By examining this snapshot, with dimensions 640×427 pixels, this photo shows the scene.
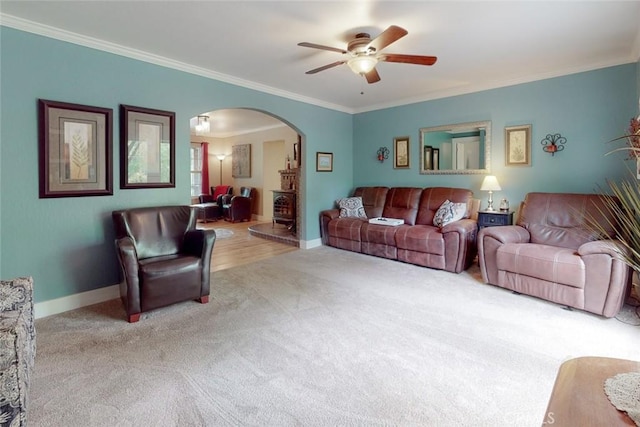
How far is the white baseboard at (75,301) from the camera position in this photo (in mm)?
2951

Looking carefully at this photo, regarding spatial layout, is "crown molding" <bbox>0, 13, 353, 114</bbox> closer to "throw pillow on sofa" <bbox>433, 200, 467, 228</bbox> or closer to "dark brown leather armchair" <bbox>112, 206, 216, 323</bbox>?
"dark brown leather armchair" <bbox>112, 206, 216, 323</bbox>

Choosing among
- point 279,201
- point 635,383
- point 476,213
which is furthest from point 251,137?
point 635,383

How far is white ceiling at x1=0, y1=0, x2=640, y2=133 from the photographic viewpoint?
257cm

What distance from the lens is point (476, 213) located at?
15.5 ft

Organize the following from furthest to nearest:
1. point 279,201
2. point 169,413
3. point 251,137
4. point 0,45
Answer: point 251,137 → point 279,201 → point 0,45 → point 169,413

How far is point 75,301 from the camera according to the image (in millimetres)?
3152

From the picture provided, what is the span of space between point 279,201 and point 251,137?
284cm

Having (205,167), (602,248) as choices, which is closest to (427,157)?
(602,248)

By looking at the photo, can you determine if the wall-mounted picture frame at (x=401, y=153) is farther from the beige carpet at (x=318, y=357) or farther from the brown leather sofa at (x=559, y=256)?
the beige carpet at (x=318, y=357)

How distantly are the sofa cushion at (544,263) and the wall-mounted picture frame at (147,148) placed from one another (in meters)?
3.77

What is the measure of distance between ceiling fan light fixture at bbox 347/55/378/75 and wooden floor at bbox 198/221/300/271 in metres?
3.04

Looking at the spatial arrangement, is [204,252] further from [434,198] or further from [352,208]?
[434,198]

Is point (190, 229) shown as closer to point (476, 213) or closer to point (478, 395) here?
point (478, 395)

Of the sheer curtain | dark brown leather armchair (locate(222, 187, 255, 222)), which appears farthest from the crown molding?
the sheer curtain
